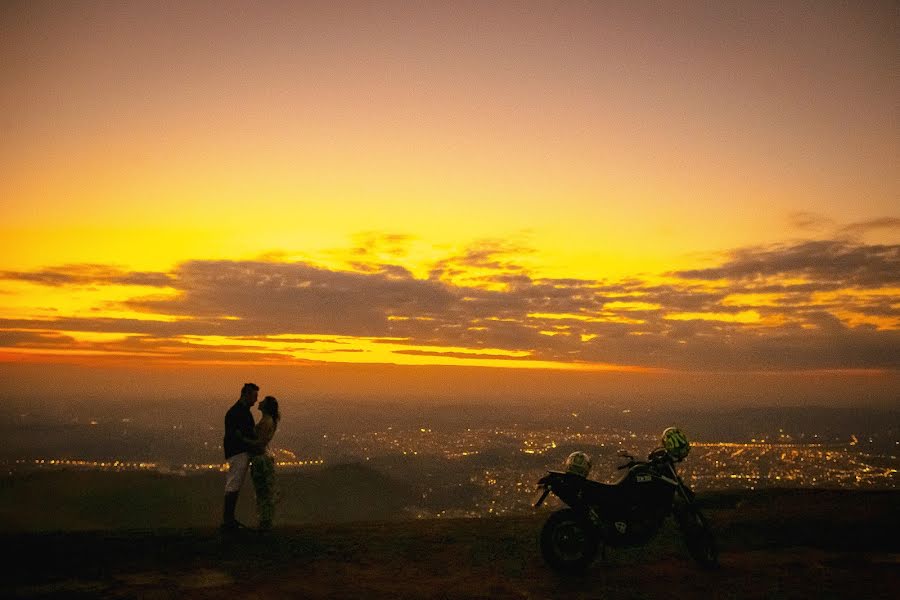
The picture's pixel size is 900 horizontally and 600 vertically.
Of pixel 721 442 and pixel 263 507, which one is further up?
pixel 263 507

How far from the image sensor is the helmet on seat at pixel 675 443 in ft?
30.5

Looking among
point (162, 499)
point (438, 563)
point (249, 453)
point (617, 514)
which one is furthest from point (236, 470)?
point (162, 499)

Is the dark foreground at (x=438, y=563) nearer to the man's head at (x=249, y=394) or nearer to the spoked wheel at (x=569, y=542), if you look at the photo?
the spoked wheel at (x=569, y=542)

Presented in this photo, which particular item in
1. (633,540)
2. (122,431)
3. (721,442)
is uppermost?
(633,540)

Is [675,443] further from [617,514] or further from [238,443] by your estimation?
[238,443]

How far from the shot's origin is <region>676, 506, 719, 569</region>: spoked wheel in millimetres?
9078

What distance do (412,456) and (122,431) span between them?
89.0m

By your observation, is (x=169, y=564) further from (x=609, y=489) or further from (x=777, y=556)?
(x=777, y=556)

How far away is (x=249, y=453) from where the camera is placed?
37.6ft

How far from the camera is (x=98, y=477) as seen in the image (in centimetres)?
5416

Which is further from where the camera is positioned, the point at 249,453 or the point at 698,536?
the point at 249,453

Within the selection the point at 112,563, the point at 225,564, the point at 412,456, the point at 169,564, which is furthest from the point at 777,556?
the point at 412,456

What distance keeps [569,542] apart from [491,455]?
84738 mm

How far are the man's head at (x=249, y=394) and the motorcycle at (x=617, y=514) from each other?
5.73m
